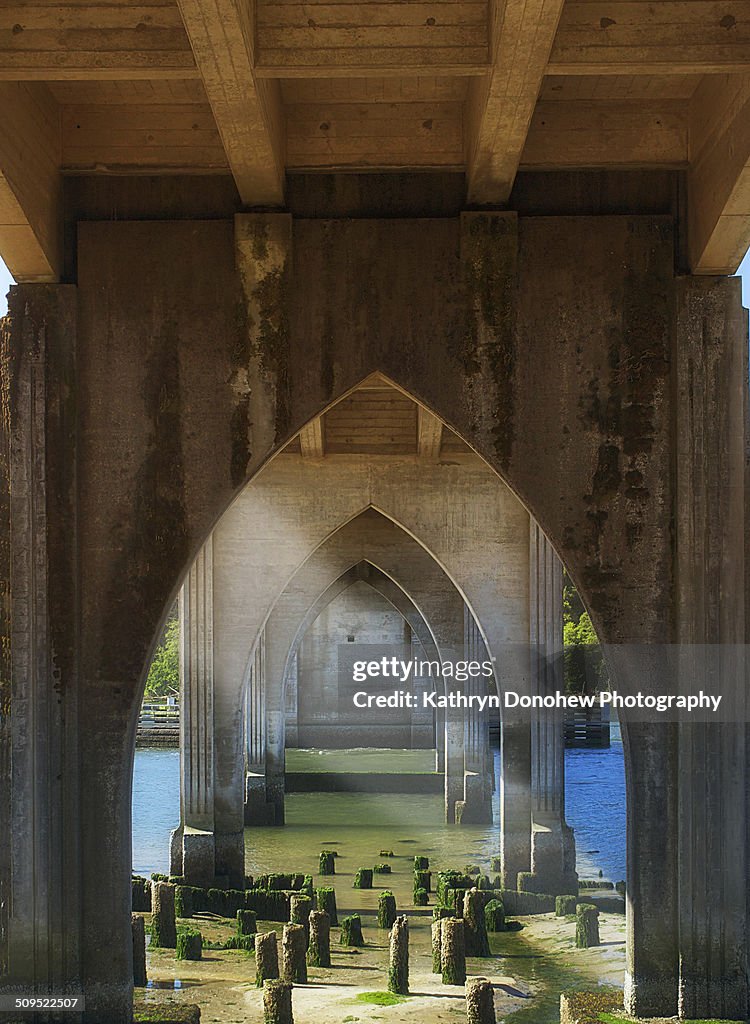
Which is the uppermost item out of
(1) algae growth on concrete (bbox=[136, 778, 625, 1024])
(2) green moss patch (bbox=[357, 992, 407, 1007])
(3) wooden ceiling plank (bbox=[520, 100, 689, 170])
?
(3) wooden ceiling plank (bbox=[520, 100, 689, 170])

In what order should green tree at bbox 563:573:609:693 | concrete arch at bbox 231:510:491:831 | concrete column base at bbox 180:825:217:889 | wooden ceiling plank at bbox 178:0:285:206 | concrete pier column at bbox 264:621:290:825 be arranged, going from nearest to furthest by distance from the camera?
1. wooden ceiling plank at bbox 178:0:285:206
2. concrete column base at bbox 180:825:217:889
3. concrete arch at bbox 231:510:491:831
4. concrete pier column at bbox 264:621:290:825
5. green tree at bbox 563:573:609:693

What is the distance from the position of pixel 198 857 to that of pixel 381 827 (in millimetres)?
6896

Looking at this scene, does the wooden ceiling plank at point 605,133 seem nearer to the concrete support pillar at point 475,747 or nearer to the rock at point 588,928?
the rock at point 588,928

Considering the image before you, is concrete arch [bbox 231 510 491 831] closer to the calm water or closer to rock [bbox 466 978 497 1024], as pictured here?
the calm water

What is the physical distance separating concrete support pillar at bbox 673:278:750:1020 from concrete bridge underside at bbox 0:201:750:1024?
0.07 feet

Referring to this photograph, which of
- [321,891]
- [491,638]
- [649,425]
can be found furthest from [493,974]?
[649,425]

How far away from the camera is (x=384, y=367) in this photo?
10.1 metres

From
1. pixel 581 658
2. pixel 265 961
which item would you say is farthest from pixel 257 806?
pixel 581 658

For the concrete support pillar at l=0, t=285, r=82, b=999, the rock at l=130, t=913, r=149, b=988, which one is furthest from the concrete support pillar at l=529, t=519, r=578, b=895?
the concrete support pillar at l=0, t=285, r=82, b=999

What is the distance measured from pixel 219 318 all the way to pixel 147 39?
2.43 m

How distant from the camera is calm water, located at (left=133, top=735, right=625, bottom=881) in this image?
23.2 meters

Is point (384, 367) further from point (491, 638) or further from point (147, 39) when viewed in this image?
point (491, 638)

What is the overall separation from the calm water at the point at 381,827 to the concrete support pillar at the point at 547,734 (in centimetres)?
140

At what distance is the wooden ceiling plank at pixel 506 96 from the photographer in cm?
745
